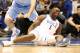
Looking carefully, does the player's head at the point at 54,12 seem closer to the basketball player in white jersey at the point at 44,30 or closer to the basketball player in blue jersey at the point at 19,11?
the basketball player in white jersey at the point at 44,30

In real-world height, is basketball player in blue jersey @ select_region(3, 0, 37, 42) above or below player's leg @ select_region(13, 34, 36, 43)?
Answer: above

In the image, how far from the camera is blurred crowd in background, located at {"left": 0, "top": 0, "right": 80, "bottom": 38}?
2.92 m

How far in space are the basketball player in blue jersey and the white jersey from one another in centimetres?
17

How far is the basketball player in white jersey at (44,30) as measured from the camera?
2.98 metres

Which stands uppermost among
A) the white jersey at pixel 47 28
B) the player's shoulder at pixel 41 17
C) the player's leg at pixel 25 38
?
the player's shoulder at pixel 41 17

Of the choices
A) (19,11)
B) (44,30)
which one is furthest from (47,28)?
(19,11)

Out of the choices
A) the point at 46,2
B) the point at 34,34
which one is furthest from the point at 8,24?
the point at 46,2

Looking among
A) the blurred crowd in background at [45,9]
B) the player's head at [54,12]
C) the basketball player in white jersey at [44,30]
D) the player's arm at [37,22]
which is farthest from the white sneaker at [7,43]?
the player's head at [54,12]

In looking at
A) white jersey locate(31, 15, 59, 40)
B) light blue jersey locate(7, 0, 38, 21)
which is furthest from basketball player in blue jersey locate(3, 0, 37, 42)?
white jersey locate(31, 15, 59, 40)

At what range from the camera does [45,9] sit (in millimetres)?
2984

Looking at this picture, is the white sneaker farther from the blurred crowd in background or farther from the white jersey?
the white jersey

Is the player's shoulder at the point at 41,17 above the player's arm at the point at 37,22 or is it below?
above

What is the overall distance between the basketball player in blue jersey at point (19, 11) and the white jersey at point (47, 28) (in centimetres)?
17

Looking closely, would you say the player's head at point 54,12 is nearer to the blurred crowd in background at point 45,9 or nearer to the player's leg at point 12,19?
the blurred crowd in background at point 45,9
